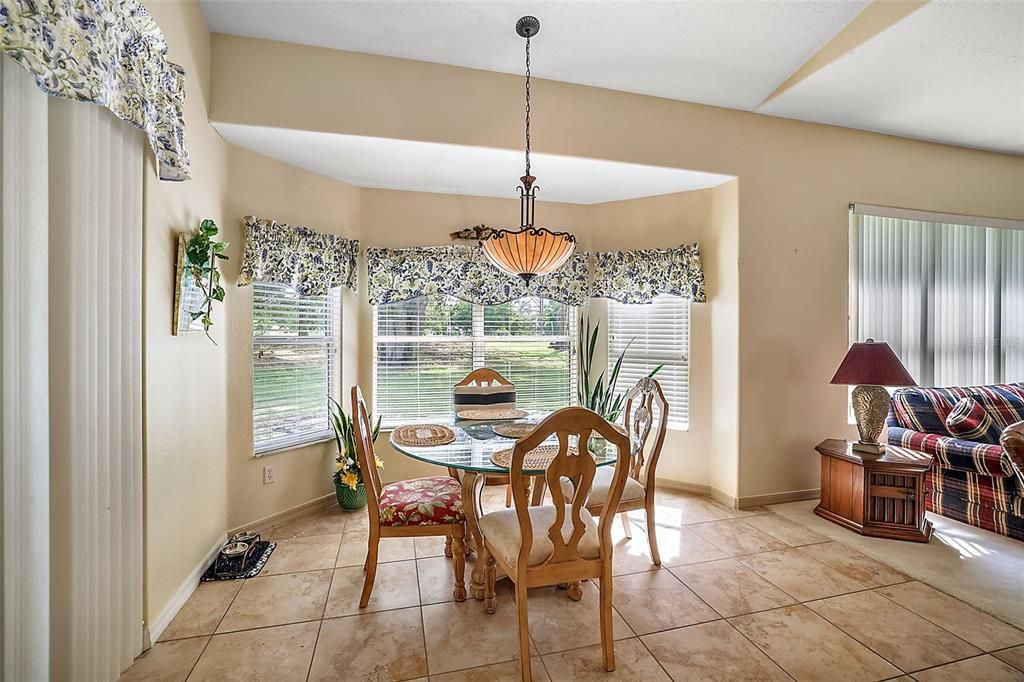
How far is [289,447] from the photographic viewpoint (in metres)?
3.14

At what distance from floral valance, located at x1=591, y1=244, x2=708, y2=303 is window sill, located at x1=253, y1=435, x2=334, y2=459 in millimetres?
2462

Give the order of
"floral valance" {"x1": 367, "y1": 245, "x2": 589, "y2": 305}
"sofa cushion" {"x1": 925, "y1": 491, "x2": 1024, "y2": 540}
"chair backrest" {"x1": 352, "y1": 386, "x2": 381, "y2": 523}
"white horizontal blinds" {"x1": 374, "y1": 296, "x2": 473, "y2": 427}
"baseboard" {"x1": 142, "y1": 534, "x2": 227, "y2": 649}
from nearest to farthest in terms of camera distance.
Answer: "baseboard" {"x1": 142, "y1": 534, "x2": 227, "y2": 649} < "chair backrest" {"x1": 352, "y1": 386, "x2": 381, "y2": 523} < "sofa cushion" {"x1": 925, "y1": 491, "x2": 1024, "y2": 540} < "floral valance" {"x1": 367, "y1": 245, "x2": 589, "y2": 305} < "white horizontal blinds" {"x1": 374, "y1": 296, "x2": 473, "y2": 427}

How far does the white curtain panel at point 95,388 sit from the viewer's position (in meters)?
1.49

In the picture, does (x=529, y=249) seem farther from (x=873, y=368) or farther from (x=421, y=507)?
(x=873, y=368)

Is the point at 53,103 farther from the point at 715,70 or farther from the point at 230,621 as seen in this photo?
the point at 715,70

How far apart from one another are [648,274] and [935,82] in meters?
2.09

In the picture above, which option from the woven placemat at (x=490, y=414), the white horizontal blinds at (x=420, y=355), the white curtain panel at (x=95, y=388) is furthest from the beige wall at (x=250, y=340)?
the woven placemat at (x=490, y=414)

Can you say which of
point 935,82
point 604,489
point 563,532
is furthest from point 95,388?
point 935,82

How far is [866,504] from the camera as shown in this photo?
9.55ft

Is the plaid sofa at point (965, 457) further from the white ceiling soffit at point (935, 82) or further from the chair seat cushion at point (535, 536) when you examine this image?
the chair seat cushion at point (535, 536)

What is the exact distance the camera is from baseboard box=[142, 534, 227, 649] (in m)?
1.88

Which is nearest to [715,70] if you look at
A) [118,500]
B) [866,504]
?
[866,504]

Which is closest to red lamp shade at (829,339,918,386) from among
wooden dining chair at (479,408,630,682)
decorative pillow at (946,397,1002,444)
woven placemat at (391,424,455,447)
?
decorative pillow at (946,397,1002,444)

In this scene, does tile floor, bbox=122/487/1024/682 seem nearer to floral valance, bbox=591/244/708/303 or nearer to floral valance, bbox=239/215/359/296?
floral valance, bbox=239/215/359/296
